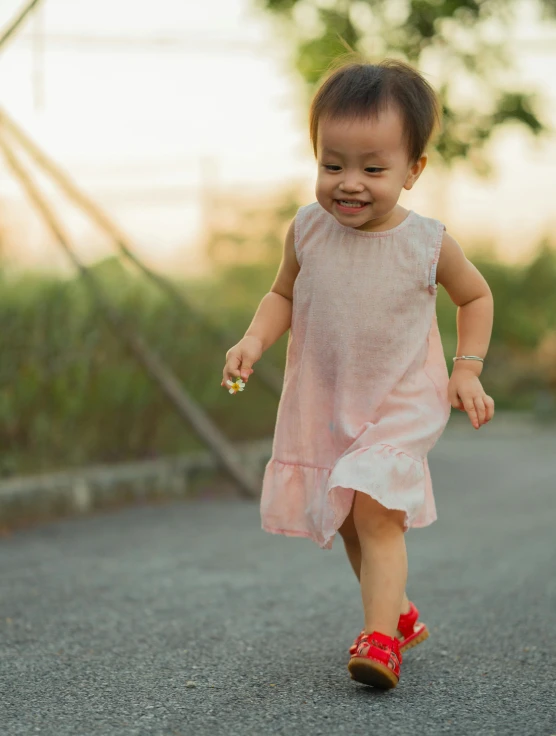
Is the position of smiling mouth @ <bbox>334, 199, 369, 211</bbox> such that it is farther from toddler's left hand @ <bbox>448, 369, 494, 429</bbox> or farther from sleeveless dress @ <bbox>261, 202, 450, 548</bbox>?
toddler's left hand @ <bbox>448, 369, 494, 429</bbox>

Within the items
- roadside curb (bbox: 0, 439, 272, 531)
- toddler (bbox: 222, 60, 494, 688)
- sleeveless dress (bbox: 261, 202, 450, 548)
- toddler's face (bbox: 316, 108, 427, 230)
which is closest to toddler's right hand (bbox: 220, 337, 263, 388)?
toddler (bbox: 222, 60, 494, 688)

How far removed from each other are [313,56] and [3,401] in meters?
3.05

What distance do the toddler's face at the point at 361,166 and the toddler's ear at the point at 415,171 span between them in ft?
0.15

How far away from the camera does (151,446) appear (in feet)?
20.3

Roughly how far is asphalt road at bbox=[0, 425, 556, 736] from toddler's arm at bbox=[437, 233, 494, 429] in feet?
2.29

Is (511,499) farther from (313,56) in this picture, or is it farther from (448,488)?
(313,56)

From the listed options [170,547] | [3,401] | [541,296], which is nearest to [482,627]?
[170,547]

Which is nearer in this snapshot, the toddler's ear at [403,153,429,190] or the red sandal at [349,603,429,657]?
the toddler's ear at [403,153,429,190]

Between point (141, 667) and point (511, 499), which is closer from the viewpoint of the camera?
point (141, 667)

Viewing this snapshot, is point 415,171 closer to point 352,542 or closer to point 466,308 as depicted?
point 466,308

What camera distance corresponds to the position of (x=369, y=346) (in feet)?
8.27

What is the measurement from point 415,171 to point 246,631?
4.58 feet

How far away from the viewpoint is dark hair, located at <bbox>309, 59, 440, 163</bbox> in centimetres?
238

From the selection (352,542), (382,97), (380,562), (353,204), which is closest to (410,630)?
(352,542)
